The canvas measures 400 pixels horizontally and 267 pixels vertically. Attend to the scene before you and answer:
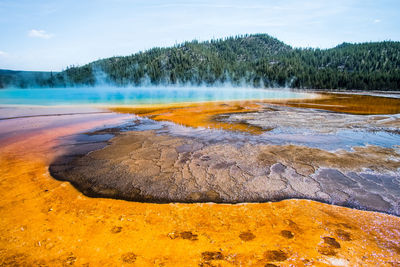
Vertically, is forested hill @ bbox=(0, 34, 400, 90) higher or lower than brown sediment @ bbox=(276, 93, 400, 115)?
higher

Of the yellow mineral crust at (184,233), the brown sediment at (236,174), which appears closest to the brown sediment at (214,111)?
the brown sediment at (236,174)

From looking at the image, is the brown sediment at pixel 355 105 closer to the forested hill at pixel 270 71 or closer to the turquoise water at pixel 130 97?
the turquoise water at pixel 130 97

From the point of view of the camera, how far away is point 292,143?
9336 mm

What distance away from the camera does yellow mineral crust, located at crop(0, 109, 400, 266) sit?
3.30 m

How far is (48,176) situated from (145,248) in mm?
4409

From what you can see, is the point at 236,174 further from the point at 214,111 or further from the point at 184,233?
the point at 214,111

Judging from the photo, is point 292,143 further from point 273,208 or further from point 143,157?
point 143,157

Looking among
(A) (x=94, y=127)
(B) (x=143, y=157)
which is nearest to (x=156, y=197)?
(B) (x=143, y=157)

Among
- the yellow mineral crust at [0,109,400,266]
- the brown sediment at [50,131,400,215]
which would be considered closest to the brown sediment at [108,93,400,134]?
the brown sediment at [50,131,400,215]

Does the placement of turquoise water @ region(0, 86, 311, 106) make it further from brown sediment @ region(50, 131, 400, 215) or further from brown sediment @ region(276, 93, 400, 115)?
brown sediment @ region(50, 131, 400, 215)

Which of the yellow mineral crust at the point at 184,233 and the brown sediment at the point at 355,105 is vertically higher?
the brown sediment at the point at 355,105

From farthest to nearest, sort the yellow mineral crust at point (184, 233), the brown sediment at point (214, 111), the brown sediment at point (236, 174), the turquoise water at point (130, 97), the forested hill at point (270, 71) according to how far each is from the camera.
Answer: the forested hill at point (270, 71)
the turquoise water at point (130, 97)
the brown sediment at point (214, 111)
the brown sediment at point (236, 174)
the yellow mineral crust at point (184, 233)

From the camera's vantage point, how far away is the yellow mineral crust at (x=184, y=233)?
330 cm

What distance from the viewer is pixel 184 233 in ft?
12.8
